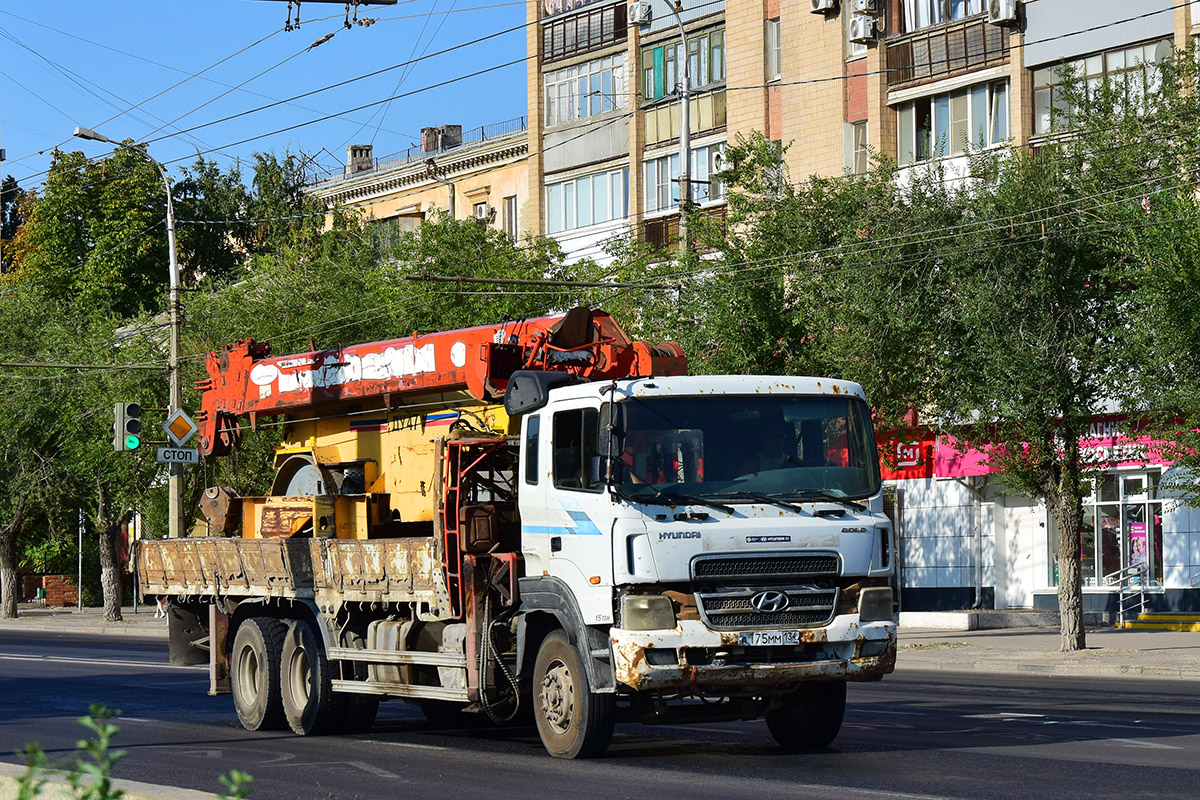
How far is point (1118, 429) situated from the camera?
106 ft

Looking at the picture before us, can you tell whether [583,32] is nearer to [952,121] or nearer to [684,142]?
[684,142]

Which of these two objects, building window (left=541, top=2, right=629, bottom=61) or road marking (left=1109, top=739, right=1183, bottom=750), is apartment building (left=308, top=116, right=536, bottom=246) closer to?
building window (left=541, top=2, right=629, bottom=61)

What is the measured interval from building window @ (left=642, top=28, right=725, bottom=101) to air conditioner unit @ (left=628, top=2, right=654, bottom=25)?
868 mm

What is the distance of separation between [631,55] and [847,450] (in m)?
33.4

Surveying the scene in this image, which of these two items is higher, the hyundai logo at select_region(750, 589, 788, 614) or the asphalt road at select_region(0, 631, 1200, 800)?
the hyundai logo at select_region(750, 589, 788, 614)

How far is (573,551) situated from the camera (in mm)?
12219

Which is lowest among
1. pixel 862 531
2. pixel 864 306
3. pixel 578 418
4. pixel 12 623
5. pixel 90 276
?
pixel 12 623

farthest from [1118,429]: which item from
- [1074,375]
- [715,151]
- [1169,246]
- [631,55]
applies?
[631,55]

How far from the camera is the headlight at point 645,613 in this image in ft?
38.3

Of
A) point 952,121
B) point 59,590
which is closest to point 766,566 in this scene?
point 952,121

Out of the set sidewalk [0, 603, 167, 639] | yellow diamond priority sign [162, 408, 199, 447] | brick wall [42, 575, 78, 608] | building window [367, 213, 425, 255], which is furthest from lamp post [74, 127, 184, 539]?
brick wall [42, 575, 78, 608]

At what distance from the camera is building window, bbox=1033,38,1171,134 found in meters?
32.1

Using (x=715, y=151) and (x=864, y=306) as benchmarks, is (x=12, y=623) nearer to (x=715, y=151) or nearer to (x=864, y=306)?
(x=715, y=151)

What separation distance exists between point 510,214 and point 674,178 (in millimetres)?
9226
